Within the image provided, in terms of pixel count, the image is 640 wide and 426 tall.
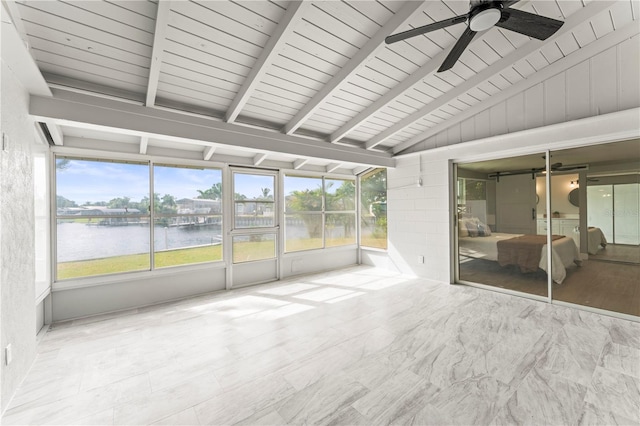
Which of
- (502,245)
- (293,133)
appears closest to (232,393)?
(293,133)

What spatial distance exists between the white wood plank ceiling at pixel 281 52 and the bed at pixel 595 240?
217 cm

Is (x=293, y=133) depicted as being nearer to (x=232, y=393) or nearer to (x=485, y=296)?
(x=232, y=393)

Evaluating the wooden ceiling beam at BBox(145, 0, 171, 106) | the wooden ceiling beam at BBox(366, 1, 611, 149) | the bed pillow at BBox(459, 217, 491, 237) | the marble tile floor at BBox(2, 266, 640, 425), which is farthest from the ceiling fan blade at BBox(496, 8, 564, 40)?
the bed pillow at BBox(459, 217, 491, 237)

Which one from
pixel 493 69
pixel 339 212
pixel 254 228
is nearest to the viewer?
pixel 493 69

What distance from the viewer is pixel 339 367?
7.72ft

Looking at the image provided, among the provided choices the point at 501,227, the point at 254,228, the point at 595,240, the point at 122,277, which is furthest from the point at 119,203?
the point at 595,240

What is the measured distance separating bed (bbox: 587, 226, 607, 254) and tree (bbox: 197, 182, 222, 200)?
550 cm

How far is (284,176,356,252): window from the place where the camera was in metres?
5.76

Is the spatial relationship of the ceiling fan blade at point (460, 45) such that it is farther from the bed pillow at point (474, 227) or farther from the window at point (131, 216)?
the window at point (131, 216)

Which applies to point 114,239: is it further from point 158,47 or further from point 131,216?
point 158,47

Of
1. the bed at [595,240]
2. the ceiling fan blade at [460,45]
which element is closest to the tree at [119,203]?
the ceiling fan blade at [460,45]

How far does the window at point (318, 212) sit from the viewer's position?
18.9ft

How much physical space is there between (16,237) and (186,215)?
234 cm

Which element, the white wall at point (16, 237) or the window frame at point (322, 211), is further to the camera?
the window frame at point (322, 211)
